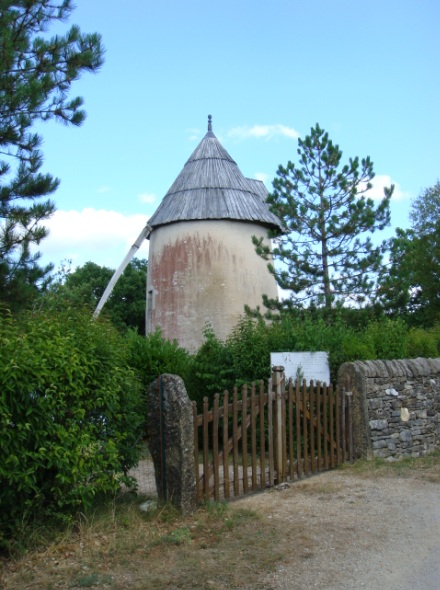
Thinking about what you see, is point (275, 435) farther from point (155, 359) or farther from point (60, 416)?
point (155, 359)

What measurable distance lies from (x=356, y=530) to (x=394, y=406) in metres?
4.74

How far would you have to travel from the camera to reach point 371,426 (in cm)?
1045

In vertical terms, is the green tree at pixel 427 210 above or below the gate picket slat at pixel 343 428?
above

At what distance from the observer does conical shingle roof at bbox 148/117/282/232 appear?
22625 mm

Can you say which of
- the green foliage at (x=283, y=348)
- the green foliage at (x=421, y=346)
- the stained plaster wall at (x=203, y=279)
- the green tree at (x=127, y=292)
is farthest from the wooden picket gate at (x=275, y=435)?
the green tree at (x=127, y=292)

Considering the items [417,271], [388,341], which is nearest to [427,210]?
[417,271]

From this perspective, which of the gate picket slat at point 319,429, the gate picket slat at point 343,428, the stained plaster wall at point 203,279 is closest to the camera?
the gate picket slat at point 319,429

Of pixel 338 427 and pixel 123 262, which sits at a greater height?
pixel 123 262

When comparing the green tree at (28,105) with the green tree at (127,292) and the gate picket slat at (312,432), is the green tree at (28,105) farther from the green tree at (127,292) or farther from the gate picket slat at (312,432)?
the green tree at (127,292)

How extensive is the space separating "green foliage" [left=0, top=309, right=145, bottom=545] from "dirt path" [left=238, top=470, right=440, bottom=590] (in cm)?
188

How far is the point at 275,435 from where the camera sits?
8773 mm

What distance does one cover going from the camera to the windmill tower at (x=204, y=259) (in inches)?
866

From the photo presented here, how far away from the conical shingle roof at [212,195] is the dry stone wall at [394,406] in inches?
463

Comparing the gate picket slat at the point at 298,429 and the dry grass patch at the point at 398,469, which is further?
the dry grass patch at the point at 398,469
